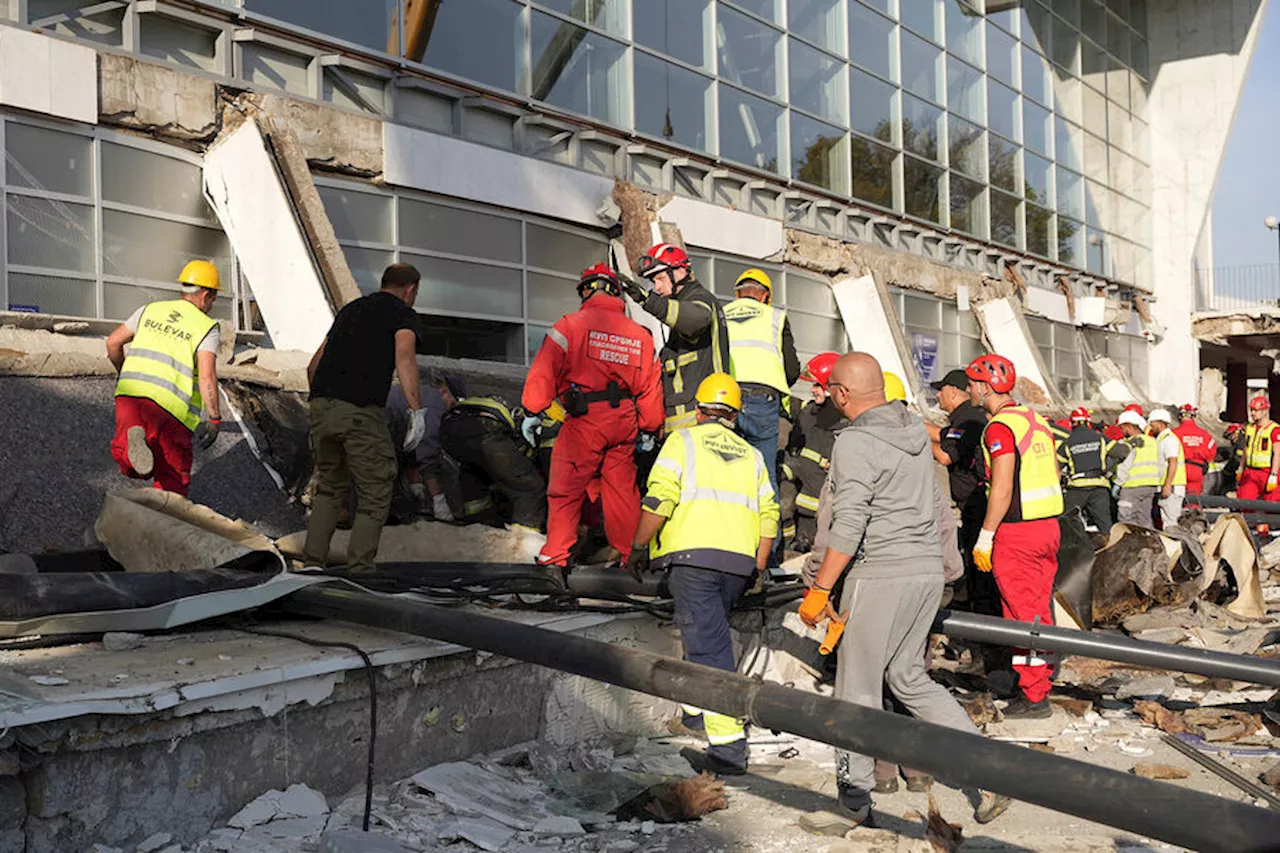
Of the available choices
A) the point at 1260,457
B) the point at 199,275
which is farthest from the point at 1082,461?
the point at 1260,457

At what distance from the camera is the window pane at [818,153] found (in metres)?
18.0

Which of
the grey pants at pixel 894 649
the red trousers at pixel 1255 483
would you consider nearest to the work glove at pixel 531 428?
the grey pants at pixel 894 649

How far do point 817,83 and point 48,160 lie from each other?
12660 mm

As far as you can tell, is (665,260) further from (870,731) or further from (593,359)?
(870,731)

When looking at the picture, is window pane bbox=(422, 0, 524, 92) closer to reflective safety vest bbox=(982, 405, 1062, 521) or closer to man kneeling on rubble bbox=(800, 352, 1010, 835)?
reflective safety vest bbox=(982, 405, 1062, 521)

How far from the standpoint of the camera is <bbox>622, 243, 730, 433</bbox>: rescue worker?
664cm

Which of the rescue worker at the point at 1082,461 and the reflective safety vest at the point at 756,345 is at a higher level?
the reflective safety vest at the point at 756,345

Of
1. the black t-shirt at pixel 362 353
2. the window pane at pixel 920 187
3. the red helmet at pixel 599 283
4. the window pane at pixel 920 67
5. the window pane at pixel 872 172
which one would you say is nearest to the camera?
the black t-shirt at pixel 362 353

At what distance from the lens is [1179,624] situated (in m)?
8.54

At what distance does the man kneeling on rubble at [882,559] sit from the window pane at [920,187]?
17.0 m

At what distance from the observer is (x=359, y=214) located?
11.5 meters

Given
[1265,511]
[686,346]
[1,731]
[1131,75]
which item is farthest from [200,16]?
[1131,75]

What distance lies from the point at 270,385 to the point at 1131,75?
92.0 ft

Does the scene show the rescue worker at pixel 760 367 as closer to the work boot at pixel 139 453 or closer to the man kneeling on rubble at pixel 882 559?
the man kneeling on rubble at pixel 882 559
